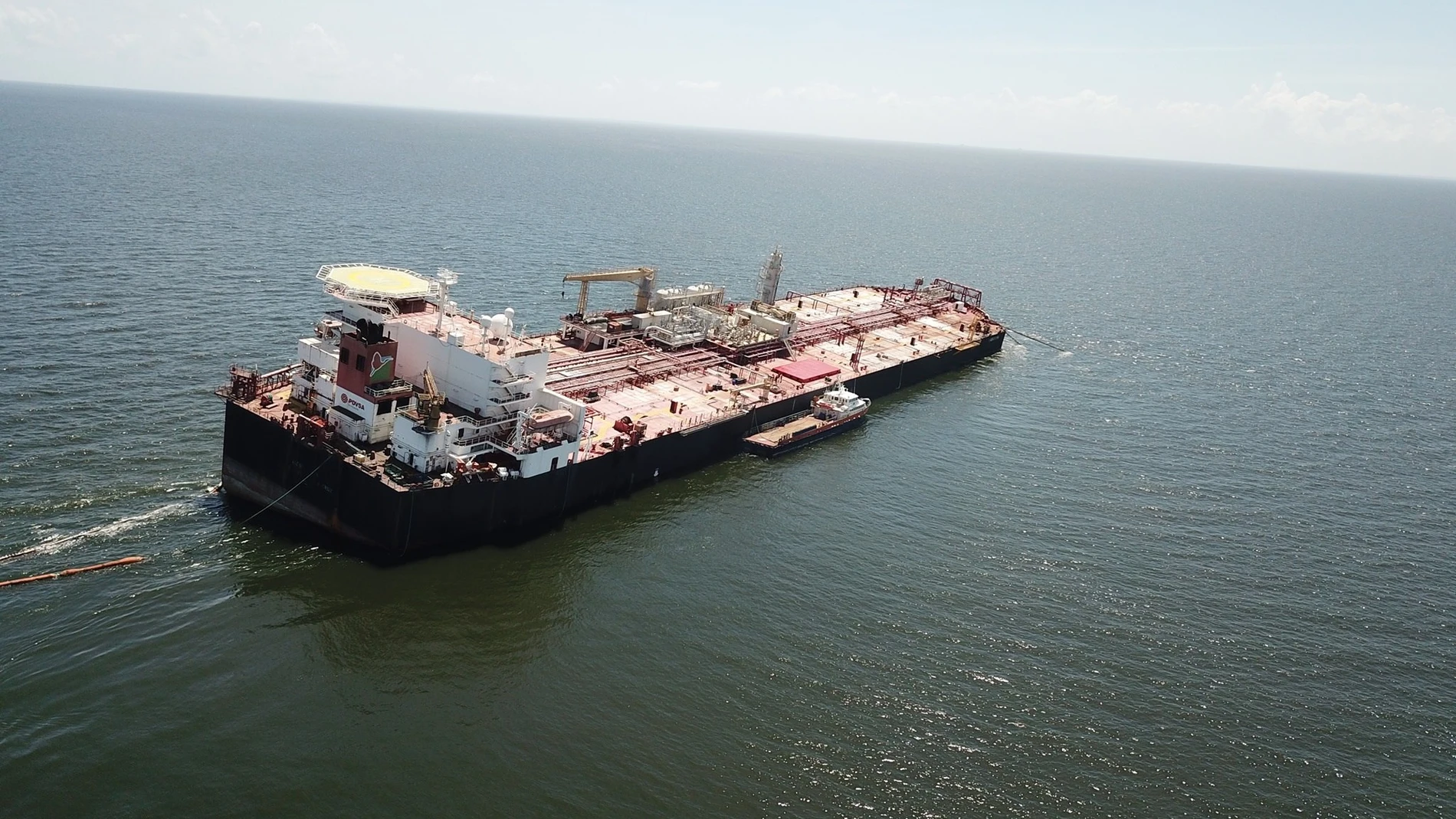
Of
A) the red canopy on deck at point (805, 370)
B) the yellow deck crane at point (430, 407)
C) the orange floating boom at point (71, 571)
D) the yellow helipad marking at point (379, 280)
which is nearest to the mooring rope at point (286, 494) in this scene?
the yellow deck crane at point (430, 407)

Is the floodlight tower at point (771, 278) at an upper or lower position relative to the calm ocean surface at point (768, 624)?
upper

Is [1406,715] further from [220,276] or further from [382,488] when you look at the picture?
[220,276]

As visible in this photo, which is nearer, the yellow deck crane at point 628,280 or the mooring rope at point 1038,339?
the yellow deck crane at point 628,280

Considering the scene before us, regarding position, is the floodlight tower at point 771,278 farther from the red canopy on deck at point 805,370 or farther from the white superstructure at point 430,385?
the white superstructure at point 430,385

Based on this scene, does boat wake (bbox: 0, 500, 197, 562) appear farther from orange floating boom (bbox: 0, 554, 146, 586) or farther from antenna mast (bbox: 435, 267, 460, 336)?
antenna mast (bbox: 435, 267, 460, 336)

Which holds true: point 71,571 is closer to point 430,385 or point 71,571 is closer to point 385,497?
point 385,497
